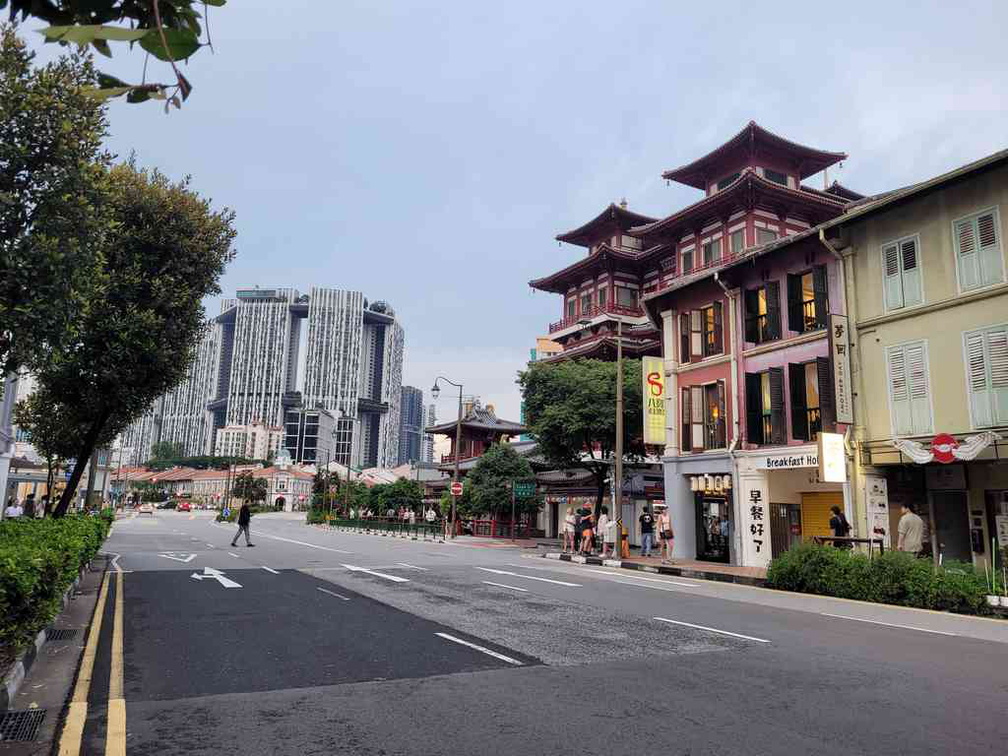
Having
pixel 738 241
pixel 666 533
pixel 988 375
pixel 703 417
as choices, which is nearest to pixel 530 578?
pixel 666 533

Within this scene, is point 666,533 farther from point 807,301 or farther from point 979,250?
point 979,250

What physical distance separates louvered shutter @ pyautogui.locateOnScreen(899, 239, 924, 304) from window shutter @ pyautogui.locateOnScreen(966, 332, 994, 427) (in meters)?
1.92

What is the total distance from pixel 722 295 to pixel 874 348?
6.70 m

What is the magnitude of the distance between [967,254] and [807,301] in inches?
189

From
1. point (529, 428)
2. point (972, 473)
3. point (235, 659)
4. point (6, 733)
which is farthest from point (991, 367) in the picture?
point (529, 428)

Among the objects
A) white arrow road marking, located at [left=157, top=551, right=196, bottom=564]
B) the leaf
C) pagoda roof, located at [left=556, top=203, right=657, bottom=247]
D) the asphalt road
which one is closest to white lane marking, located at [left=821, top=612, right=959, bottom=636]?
the asphalt road

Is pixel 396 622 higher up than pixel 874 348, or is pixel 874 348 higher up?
pixel 874 348

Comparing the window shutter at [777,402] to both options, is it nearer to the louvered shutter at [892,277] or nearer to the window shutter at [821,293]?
the window shutter at [821,293]

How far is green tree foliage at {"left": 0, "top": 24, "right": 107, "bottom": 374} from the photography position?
10.4 m

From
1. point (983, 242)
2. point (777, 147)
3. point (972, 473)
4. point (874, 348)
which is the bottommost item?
point (972, 473)

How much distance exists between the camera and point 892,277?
20.1 m

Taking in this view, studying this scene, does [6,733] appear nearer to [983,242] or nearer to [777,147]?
[983,242]

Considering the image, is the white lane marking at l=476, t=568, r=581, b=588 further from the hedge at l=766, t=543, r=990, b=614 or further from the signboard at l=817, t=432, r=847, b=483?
the signboard at l=817, t=432, r=847, b=483

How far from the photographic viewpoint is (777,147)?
127 feet
